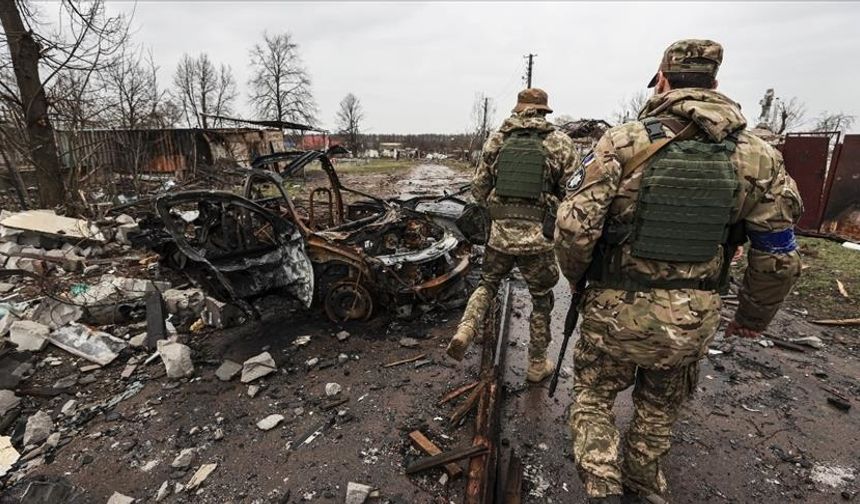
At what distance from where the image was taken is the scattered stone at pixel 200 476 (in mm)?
2432

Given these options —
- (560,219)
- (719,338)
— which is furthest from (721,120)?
(719,338)

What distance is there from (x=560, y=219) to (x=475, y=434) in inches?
57.9

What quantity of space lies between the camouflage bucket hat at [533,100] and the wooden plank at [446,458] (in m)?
2.29

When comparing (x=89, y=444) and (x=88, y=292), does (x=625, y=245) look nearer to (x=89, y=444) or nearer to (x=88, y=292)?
(x=89, y=444)

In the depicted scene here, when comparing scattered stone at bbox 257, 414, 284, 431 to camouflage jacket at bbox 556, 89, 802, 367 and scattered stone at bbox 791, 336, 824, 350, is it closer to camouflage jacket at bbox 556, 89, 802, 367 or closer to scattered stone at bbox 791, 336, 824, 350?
camouflage jacket at bbox 556, 89, 802, 367

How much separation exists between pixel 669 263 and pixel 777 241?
0.44 metres

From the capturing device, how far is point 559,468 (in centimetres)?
249

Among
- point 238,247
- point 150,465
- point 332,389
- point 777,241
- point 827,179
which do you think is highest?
point 827,179

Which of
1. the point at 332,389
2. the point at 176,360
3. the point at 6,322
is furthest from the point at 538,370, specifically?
the point at 6,322

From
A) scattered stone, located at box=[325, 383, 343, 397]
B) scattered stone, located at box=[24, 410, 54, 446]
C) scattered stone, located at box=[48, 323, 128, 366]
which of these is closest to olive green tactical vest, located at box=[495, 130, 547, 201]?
scattered stone, located at box=[325, 383, 343, 397]

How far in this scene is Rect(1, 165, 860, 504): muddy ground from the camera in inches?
94.6

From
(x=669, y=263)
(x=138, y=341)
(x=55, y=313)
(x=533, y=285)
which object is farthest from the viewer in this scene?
(x=55, y=313)

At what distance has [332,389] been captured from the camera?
3.31 meters

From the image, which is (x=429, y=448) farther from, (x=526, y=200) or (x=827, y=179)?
(x=827, y=179)
